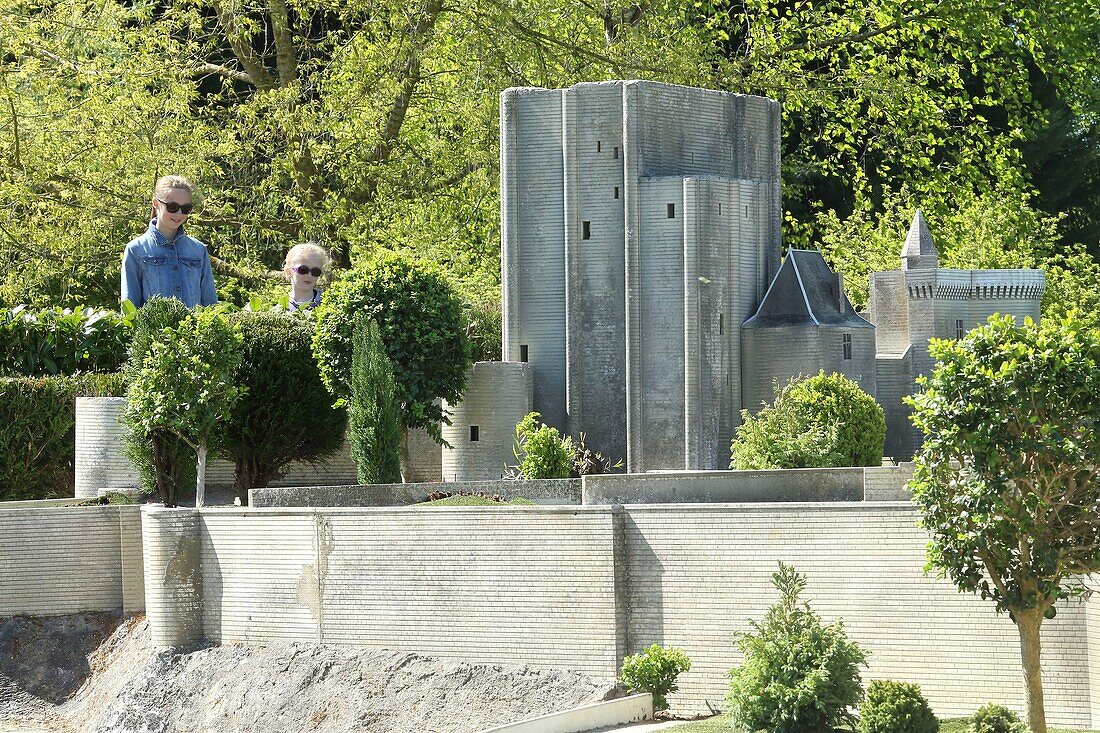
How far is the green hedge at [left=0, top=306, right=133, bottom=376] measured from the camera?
31.5 metres

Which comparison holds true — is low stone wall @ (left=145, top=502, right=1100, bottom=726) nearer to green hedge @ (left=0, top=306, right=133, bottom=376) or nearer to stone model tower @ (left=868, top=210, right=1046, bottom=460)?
green hedge @ (left=0, top=306, right=133, bottom=376)

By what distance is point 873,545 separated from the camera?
20.9 meters

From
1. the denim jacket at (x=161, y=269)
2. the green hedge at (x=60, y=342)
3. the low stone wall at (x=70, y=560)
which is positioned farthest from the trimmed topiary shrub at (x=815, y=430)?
the green hedge at (x=60, y=342)

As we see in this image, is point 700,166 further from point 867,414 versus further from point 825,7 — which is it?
point 825,7

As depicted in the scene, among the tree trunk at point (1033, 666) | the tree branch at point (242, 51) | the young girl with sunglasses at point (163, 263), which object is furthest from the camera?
the tree branch at point (242, 51)

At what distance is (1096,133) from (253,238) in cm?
2551

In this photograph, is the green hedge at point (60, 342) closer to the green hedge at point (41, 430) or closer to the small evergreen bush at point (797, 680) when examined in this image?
the green hedge at point (41, 430)

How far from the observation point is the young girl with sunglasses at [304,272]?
33.0m

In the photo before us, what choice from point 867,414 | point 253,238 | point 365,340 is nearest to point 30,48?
point 253,238

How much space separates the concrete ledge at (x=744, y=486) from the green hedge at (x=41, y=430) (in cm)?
1136

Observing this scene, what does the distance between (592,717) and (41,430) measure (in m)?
13.8

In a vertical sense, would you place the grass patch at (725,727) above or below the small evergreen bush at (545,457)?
below

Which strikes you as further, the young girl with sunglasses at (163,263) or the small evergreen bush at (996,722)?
the young girl with sunglasses at (163,263)

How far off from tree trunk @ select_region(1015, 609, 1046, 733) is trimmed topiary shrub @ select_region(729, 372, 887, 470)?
9.05m
